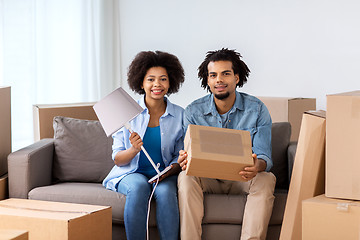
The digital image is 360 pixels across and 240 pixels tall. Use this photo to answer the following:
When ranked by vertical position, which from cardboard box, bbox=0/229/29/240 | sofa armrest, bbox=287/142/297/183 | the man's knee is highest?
sofa armrest, bbox=287/142/297/183

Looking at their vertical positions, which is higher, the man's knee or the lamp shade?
the lamp shade

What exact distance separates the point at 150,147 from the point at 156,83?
0.33 m

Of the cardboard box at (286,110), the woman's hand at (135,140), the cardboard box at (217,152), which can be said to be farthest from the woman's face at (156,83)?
the cardboard box at (286,110)

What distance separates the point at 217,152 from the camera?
2.23 meters

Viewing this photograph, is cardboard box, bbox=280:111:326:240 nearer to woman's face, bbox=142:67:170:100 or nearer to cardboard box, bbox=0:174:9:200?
woman's face, bbox=142:67:170:100

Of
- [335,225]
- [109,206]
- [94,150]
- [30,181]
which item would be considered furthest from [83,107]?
[335,225]

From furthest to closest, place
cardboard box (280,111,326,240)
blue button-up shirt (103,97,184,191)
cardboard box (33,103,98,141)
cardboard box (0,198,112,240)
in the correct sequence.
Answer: cardboard box (33,103,98,141) < blue button-up shirt (103,97,184,191) < cardboard box (280,111,326,240) < cardboard box (0,198,112,240)

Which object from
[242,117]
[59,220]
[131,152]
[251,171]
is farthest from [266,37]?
[59,220]

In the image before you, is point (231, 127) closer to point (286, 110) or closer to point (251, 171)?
point (251, 171)

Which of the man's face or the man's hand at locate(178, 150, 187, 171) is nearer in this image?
the man's hand at locate(178, 150, 187, 171)

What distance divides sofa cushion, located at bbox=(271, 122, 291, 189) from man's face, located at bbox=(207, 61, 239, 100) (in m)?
0.38

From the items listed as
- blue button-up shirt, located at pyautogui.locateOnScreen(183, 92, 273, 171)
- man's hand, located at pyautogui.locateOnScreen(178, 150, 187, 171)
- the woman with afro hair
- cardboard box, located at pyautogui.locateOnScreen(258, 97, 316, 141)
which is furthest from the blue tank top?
cardboard box, located at pyautogui.locateOnScreen(258, 97, 316, 141)

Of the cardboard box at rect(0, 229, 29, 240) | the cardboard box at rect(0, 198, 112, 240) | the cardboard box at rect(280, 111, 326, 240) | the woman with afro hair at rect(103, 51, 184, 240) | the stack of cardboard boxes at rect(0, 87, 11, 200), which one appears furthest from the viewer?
the stack of cardboard boxes at rect(0, 87, 11, 200)

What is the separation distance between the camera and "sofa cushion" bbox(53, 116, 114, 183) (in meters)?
3.01
